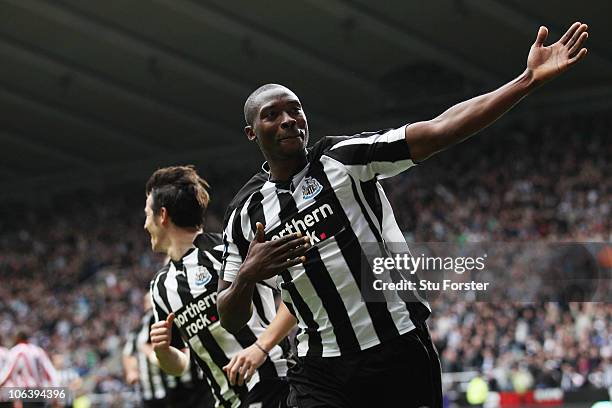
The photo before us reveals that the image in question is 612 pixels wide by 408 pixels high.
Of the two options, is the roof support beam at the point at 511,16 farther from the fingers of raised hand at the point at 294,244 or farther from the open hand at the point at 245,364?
the fingers of raised hand at the point at 294,244

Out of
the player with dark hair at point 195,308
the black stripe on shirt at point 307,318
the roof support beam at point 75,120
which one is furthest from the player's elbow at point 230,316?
the roof support beam at point 75,120

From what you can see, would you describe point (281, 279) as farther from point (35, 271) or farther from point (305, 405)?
point (35, 271)

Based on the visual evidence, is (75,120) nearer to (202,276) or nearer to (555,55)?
(202,276)

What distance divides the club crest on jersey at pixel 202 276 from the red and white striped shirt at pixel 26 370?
3548mm

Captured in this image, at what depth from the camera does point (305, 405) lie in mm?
4195

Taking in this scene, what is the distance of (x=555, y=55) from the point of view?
3506 millimetres

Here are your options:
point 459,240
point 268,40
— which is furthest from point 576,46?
point 268,40

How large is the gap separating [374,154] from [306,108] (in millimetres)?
24625

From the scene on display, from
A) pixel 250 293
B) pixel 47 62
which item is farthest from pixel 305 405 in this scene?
pixel 47 62

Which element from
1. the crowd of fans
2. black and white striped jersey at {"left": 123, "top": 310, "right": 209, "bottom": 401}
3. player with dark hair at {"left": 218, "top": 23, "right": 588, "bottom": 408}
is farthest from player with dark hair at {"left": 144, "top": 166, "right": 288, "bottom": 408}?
the crowd of fans

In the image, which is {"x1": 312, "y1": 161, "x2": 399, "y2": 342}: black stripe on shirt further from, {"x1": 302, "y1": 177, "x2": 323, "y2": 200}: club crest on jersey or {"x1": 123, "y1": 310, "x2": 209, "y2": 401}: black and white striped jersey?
{"x1": 123, "y1": 310, "x2": 209, "y2": 401}: black and white striped jersey

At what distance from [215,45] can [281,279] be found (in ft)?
69.4

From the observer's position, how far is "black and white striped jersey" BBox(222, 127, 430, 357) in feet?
13.3

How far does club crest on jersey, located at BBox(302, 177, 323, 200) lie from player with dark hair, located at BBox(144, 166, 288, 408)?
1003mm
